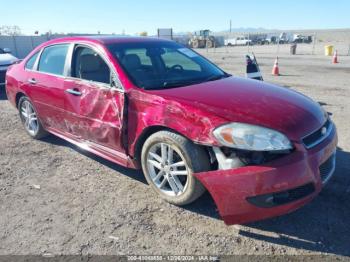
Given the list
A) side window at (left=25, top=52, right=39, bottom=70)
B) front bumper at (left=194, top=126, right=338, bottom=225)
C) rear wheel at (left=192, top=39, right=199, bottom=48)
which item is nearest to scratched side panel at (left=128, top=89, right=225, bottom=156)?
front bumper at (left=194, top=126, right=338, bottom=225)

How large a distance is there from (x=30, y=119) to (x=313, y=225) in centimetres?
456

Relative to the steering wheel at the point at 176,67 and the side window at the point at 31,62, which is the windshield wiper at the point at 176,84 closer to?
the steering wheel at the point at 176,67

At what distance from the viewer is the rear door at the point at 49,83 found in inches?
178

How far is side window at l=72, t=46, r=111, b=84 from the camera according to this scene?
395cm

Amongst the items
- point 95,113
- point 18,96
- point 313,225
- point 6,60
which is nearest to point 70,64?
point 95,113

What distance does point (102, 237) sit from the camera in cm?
301

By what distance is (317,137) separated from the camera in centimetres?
313

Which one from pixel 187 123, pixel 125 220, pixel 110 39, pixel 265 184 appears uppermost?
pixel 110 39

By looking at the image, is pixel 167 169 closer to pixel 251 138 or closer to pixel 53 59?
pixel 251 138

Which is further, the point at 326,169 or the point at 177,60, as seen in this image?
the point at 177,60

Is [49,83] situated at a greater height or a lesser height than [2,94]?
greater

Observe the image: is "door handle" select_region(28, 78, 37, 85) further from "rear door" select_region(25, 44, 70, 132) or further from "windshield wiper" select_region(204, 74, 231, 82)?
"windshield wiper" select_region(204, 74, 231, 82)

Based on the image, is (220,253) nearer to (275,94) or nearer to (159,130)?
(159,130)

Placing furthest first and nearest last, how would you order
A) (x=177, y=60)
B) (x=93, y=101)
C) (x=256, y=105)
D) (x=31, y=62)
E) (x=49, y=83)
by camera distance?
(x=31, y=62) < (x=49, y=83) < (x=177, y=60) < (x=93, y=101) < (x=256, y=105)
